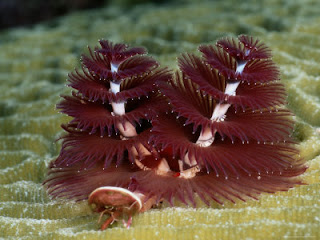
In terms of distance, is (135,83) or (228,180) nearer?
(228,180)

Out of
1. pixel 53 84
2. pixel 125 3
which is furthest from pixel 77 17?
pixel 53 84

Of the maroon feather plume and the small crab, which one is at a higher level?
the maroon feather plume

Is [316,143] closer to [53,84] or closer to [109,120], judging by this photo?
[109,120]

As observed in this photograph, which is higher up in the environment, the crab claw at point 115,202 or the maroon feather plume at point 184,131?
the maroon feather plume at point 184,131

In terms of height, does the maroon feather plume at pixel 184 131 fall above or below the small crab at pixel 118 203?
above
